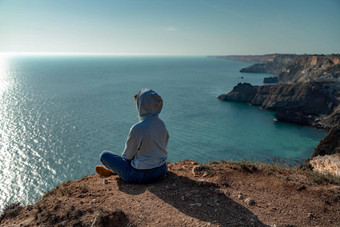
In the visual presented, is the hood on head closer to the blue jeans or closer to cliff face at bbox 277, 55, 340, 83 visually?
the blue jeans

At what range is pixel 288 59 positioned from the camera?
16212 centimetres

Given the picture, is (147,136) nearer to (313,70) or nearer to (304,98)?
(304,98)

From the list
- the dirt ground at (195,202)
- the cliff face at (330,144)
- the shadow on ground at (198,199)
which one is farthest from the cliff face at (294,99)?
the shadow on ground at (198,199)

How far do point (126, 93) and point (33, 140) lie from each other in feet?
121

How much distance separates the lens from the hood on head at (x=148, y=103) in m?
4.58

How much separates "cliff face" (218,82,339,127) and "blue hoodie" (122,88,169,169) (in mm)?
50451

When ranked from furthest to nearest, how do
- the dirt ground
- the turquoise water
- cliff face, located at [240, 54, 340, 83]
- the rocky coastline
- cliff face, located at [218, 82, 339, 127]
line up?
1. cliff face, located at [240, 54, 340, 83]
2. cliff face, located at [218, 82, 339, 127]
3. the rocky coastline
4. the turquoise water
5. the dirt ground

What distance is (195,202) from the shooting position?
4254 millimetres

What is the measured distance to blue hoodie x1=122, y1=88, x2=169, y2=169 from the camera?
4.57 metres

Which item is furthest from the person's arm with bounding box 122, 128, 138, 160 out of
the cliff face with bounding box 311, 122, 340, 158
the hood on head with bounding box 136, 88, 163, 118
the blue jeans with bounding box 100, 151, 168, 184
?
the cliff face with bounding box 311, 122, 340, 158

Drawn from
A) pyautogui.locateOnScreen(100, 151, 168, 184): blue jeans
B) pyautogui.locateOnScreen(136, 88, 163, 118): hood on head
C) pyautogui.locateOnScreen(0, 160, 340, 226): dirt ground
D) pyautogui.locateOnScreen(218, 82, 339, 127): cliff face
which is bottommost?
pyautogui.locateOnScreen(218, 82, 339, 127): cliff face

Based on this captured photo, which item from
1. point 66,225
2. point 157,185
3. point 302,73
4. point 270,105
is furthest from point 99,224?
point 302,73

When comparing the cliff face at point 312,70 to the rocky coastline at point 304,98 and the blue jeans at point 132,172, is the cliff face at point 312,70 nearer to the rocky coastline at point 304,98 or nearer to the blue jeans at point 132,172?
the rocky coastline at point 304,98

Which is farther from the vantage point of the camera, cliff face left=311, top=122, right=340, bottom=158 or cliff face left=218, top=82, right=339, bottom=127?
cliff face left=218, top=82, right=339, bottom=127
